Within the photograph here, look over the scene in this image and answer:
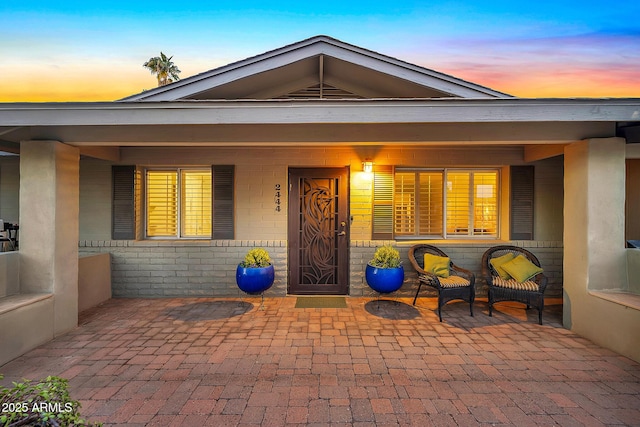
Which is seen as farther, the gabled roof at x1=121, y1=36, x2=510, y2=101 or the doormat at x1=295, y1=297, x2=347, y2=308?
the doormat at x1=295, y1=297, x2=347, y2=308

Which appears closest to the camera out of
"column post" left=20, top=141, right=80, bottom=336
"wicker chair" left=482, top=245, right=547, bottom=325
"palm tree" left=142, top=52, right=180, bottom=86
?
"column post" left=20, top=141, right=80, bottom=336

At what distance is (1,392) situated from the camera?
4.08 feet

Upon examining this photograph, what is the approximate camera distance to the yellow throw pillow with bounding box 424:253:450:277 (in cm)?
477

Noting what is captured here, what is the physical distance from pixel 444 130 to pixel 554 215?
325cm

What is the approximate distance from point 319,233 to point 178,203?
276 centimetres

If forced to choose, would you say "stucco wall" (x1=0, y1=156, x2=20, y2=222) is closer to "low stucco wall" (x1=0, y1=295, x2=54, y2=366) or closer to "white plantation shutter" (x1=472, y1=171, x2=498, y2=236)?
"low stucco wall" (x1=0, y1=295, x2=54, y2=366)

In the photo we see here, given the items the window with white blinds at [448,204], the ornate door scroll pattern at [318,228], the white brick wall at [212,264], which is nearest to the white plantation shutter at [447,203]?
the window with white blinds at [448,204]

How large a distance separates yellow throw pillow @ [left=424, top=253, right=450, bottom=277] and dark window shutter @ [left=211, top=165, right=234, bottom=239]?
3.43 m

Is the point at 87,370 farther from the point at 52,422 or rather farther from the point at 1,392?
the point at 52,422

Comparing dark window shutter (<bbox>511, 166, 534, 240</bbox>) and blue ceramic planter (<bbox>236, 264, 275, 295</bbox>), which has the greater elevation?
dark window shutter (<bbox>511, 166, 534, 240</bbox>)

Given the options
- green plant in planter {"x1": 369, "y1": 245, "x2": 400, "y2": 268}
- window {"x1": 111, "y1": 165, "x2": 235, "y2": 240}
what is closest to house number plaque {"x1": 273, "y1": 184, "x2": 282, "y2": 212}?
window {"x1": 111, "y1": 165, "x2": 235, "y2": 240}

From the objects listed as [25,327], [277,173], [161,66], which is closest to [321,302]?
[277,173]

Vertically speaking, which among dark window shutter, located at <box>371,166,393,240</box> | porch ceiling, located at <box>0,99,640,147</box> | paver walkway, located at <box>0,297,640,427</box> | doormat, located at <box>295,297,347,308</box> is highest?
porch ceiling, located at <box>0,99,640,147</box>

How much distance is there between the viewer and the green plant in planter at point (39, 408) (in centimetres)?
112
